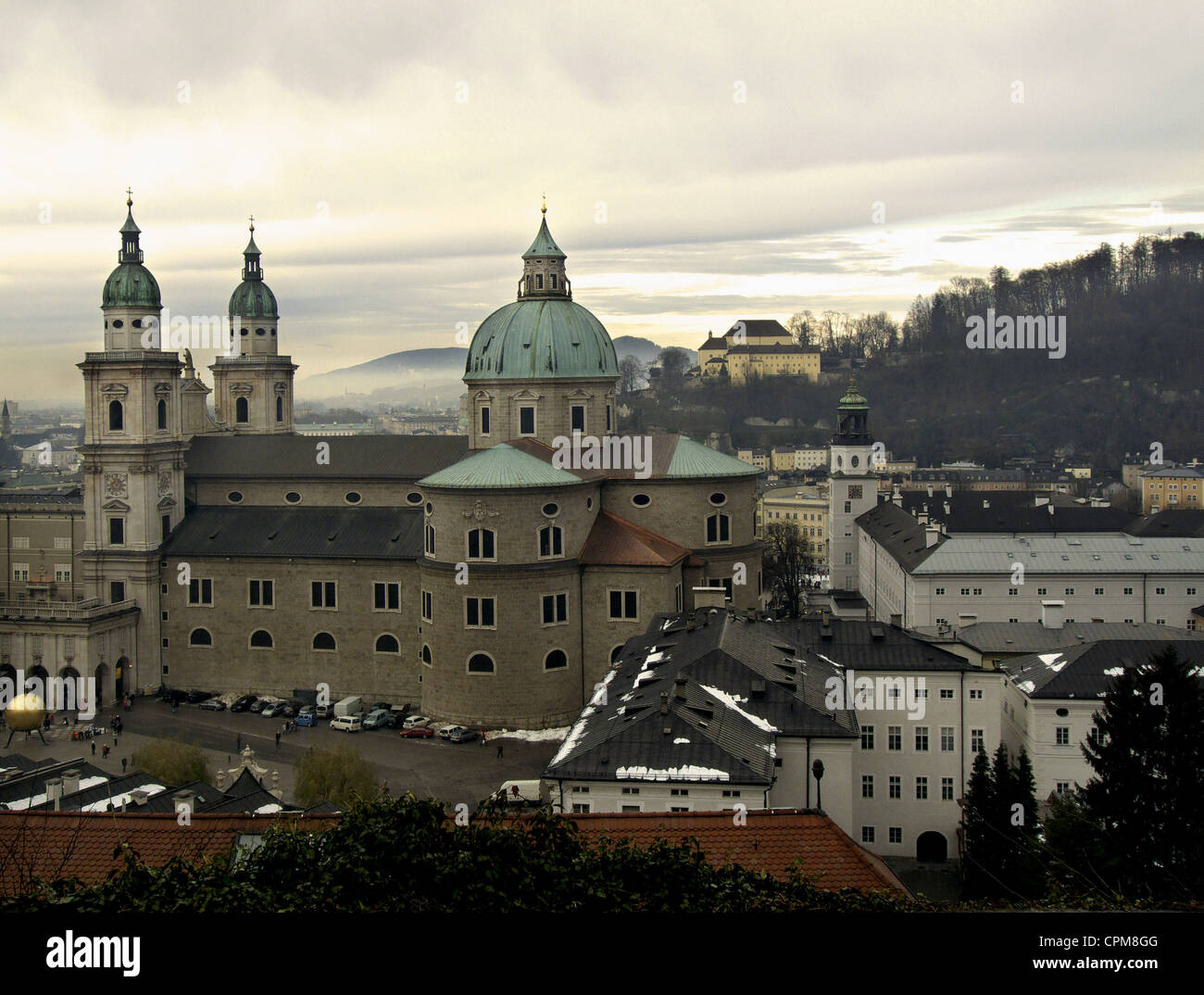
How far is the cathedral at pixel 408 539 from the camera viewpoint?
49.5m

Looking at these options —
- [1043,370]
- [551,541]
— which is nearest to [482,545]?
[551,541]

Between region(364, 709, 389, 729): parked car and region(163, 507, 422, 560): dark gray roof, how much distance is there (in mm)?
6719

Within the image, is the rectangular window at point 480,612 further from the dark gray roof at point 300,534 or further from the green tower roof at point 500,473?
the dark gray roof at point 300,534

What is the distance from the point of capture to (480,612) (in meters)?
49.2

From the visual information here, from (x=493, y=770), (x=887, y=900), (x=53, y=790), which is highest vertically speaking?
(x=887, y=900)

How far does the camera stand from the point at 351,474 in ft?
189

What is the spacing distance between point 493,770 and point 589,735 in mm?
14498

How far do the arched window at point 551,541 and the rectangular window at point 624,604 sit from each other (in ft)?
9.15

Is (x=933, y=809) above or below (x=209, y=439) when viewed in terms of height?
below

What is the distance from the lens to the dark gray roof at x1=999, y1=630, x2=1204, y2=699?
39.8m

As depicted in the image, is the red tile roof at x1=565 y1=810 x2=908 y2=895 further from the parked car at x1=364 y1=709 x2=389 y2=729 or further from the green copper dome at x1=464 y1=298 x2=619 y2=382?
the green copper dome at x1=464 y1=298 x2=619 y2=382

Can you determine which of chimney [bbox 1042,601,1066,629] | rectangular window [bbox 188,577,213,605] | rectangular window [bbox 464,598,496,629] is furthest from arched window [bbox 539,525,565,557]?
chimney [bbox 1042,601,1066,629]
